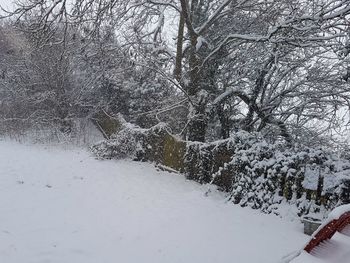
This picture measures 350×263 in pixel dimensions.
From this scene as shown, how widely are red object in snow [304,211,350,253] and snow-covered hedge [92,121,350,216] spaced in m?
4.01

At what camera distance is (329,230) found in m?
2.99

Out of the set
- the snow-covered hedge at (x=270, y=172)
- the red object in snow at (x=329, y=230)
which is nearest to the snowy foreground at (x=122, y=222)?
the snow-covered hedge at (x=270, y=172)

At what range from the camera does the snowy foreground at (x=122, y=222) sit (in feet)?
16.5

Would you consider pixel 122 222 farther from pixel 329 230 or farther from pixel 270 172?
pixel 329 230

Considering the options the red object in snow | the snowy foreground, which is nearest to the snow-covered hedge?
the snowy foreground

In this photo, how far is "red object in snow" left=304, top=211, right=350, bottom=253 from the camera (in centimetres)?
293

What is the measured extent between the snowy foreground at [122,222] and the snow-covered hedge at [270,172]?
44cm

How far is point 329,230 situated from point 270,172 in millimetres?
4687

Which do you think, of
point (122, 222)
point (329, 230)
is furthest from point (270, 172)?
point (329, 230)

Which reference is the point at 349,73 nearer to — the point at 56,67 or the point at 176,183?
the point at 176,183

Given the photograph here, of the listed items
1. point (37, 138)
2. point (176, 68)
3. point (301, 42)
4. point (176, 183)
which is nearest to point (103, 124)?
point (37, 138)

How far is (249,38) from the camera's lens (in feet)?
33.0

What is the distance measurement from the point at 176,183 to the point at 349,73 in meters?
4.90

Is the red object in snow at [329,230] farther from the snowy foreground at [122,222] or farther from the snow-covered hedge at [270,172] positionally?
the snow-covered hedge at [270,172]
